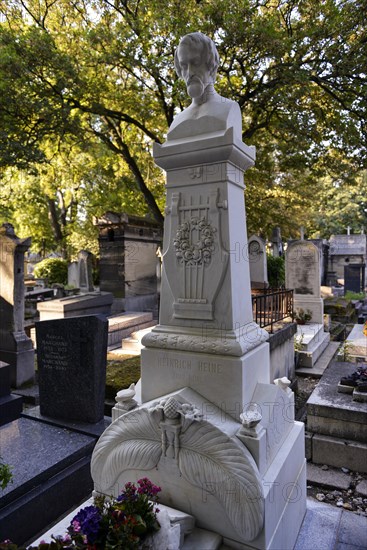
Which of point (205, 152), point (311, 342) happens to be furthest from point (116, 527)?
point (311, 342)

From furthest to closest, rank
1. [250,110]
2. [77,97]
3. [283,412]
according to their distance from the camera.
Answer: [250,110], [77,97], [283,412]

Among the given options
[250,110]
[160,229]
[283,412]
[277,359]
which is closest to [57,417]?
[283,412]

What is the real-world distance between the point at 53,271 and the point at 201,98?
19427 mm

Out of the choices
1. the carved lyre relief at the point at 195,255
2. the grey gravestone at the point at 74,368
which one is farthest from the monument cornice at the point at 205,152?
the grey gravestone at the point at 74,368

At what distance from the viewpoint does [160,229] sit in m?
13.0

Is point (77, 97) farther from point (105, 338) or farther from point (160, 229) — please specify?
point (105, 338)

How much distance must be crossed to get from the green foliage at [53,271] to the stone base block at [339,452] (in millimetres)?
18248

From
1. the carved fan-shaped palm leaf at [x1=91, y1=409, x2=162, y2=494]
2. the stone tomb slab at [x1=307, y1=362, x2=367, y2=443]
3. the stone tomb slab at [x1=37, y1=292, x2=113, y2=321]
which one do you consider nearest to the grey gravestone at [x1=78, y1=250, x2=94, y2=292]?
the stone tomb slab at [x1=37, y1=292, x2=113, y2=321]

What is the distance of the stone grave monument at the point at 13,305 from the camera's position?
6426mm

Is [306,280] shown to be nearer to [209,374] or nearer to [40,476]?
[209,374]

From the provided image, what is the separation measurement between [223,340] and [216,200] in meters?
1.03

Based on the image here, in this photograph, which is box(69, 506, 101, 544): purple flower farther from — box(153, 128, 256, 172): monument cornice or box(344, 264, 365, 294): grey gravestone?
box(344, 264, 365, 294): grey gravestone

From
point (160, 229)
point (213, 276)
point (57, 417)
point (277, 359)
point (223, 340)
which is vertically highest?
point (160, 229)

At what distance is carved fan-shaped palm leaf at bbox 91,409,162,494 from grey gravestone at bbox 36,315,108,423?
1.80 meters
